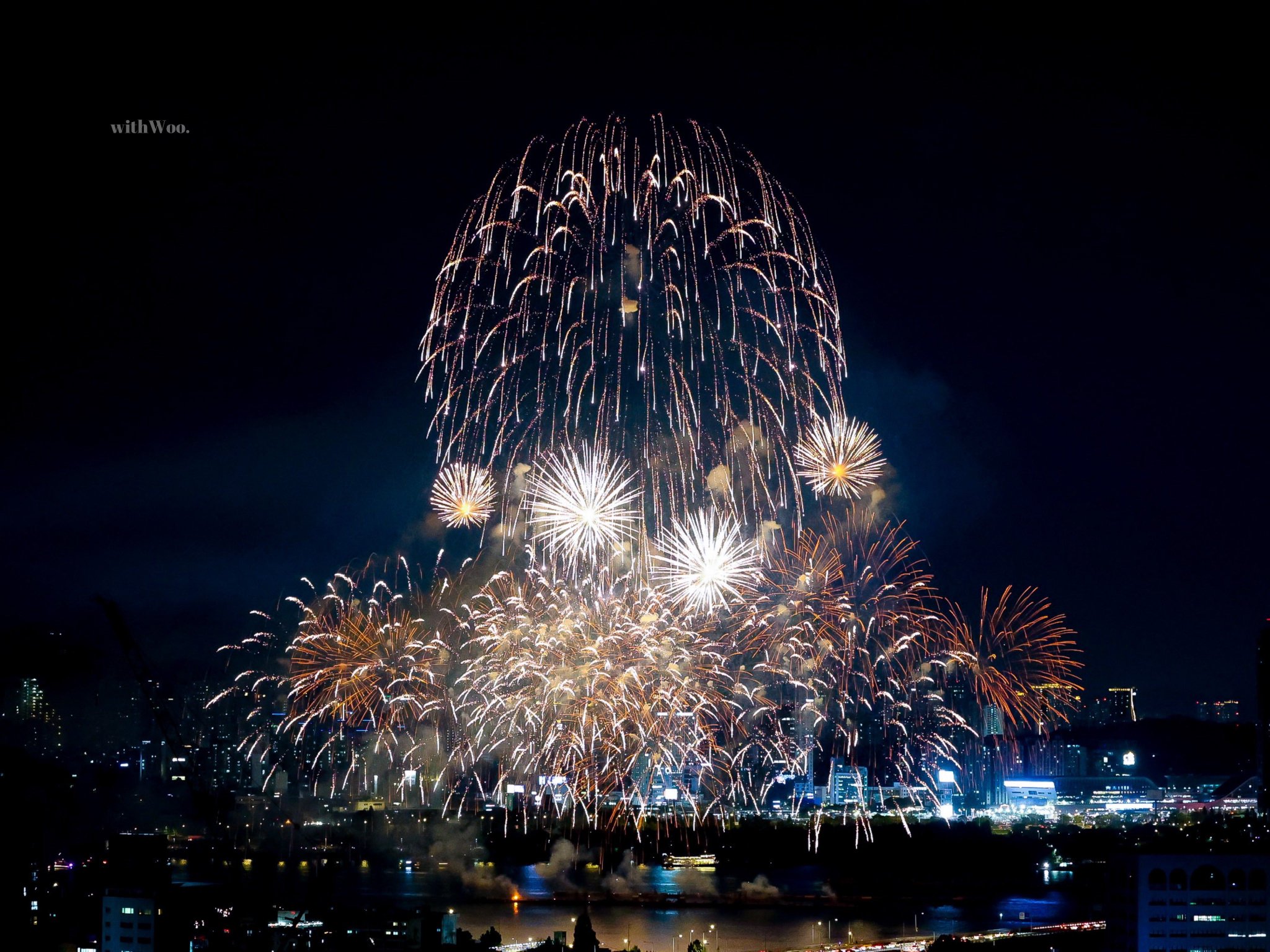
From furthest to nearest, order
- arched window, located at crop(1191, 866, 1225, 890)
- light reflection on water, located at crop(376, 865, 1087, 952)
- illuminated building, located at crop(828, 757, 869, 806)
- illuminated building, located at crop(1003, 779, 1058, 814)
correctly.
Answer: illuminated building, located at crop(1003, 779, 1058, 814), illuminated building, located at crop(828, 757, 869, 806), light reflection on water, located at crop(376, 865, 1087, 952), arched window, located at crop(1191, 866, 1225, 890)

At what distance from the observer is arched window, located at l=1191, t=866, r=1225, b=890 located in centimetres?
2670

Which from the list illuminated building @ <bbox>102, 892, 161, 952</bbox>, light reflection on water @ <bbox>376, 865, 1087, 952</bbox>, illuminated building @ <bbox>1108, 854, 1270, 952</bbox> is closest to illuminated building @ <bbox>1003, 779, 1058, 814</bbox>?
light reflection on water @ <bbox>376, 865, 1087, 952</bbox>

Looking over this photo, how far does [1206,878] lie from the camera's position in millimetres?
26750

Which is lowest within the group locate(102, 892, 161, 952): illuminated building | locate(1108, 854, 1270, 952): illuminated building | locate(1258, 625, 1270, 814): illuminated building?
locate(102, 892, 161, 952): illuminated building

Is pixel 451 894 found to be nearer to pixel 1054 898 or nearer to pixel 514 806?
pixel 514 806

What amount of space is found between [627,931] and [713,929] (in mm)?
2391

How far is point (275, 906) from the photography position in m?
36.0

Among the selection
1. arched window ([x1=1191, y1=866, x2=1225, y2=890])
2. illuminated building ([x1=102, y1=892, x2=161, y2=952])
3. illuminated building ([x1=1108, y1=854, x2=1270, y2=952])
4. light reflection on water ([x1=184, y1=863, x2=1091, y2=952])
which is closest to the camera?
illuminated building ([x1=1108, y1=854, x2=1270, y2=952])

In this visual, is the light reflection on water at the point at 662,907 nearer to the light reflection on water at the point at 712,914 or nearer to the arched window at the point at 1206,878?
the light reflection on water at the point at 712,914

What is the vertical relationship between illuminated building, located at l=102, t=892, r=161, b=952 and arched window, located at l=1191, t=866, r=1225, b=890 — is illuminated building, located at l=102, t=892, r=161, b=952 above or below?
below

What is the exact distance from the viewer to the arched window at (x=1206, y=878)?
2670 cm

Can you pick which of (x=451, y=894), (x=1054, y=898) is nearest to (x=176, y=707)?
(x=451, y=894)

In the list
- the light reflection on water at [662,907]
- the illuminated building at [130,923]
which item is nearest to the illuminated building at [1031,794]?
the light reflection on water at [662,907]

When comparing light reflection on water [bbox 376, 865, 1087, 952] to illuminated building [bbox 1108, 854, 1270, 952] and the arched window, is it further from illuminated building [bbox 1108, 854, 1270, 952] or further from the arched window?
the arched window
